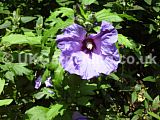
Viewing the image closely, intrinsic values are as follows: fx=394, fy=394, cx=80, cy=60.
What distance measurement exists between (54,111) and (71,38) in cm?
47

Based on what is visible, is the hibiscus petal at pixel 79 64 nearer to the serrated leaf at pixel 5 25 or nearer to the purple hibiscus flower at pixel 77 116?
the purple hibiscus flower at pixel 77 116

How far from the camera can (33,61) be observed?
8.98 ft

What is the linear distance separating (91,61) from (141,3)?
115 cm

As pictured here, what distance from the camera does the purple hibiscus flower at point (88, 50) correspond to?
7.51ft

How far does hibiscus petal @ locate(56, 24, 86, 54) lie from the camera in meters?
2.27

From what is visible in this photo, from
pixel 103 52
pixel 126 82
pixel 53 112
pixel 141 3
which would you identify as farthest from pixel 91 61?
pixel 141 3

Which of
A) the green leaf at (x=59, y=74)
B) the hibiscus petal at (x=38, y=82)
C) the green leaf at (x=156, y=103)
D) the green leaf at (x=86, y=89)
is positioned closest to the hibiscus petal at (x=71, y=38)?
the green leaf at (x=59, y=74)

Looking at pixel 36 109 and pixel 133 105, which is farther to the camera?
pixel 133 105

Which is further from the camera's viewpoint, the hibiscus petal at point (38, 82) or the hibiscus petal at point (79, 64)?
the hibiscus petal at point (38, 82)

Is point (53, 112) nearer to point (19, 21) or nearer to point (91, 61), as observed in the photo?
point (91, 61)

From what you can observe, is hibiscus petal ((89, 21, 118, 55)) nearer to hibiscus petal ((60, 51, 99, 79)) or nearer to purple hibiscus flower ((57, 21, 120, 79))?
purple hibiscus flower ((57, 21, 120, 79))

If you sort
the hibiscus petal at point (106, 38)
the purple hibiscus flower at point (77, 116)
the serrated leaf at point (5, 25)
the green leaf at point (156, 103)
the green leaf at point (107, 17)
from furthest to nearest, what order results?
the green leaf at point (156, 103) < the serrated leaf at point (5, 25) < the purple hibiscus flower at point (77, 116) < the green leaf at point (107, 17) < the hibiscus petal at point (106, 38)

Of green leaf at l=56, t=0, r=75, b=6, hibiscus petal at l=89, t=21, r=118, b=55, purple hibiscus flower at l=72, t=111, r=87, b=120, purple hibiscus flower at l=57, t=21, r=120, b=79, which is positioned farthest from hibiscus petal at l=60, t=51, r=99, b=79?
green leaf at l=56, t=0, r=75, b=6

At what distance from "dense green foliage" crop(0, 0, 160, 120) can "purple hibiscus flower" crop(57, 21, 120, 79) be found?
62 mm
